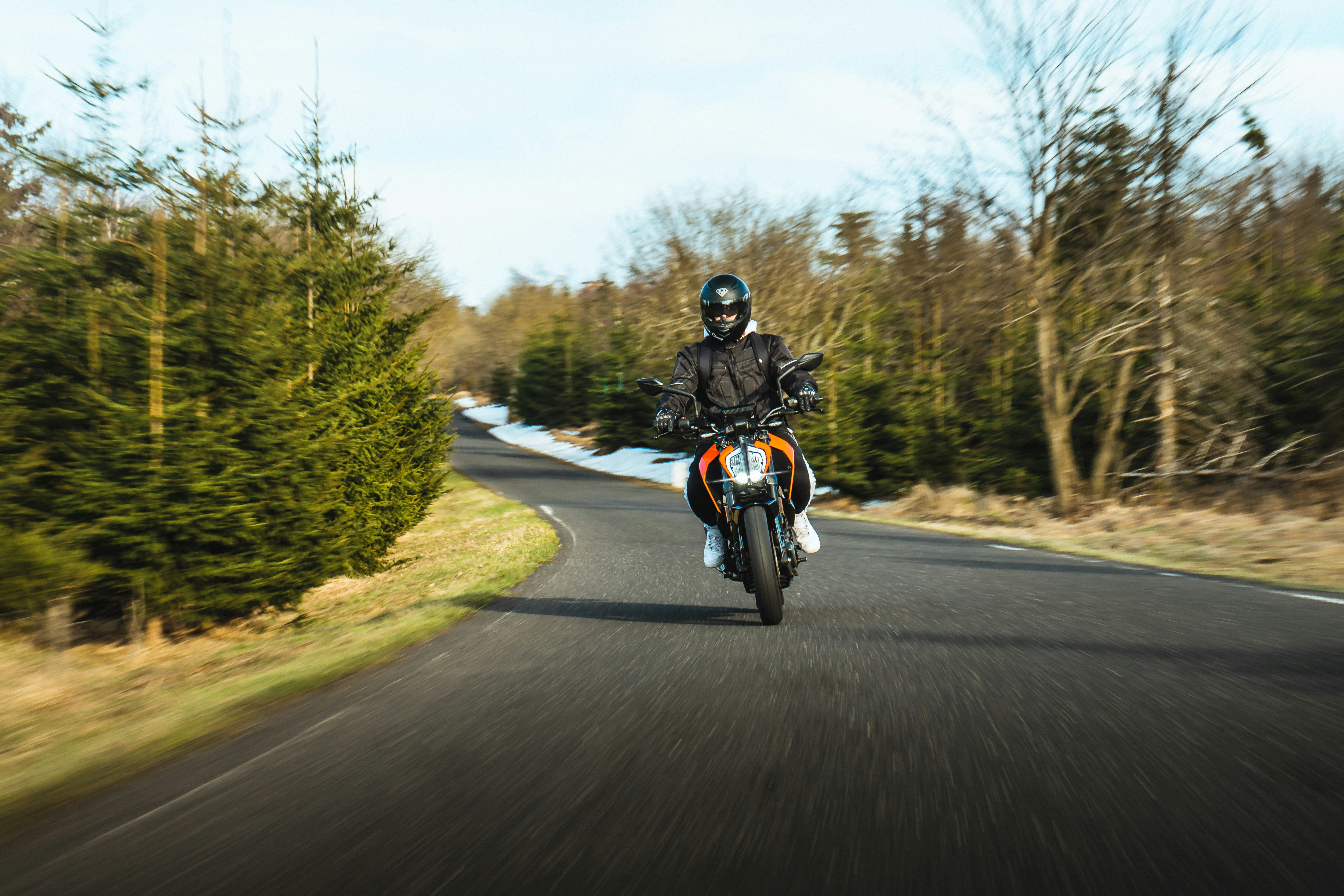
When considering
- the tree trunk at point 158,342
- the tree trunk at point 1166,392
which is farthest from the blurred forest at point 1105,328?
the tree trunk at point 158,342

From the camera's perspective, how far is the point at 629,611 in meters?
7.01

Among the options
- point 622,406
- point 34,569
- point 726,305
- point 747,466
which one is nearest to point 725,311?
point 726,305

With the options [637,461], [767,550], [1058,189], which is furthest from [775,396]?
[637,461]

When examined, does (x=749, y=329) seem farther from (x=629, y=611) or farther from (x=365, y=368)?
(x=365, y=368)

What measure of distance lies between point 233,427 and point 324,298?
4.86 m

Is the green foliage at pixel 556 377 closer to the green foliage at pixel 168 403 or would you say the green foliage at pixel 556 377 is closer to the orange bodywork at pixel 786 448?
the green foliage at pixel 168 403

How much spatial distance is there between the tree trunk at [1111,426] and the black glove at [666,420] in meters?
15.7

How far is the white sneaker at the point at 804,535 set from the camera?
639 centimetres

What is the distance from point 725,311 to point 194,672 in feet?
15.7

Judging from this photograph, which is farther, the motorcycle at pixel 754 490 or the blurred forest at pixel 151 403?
the blurred forest at pixel 151 403

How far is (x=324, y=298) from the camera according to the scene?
12.6 meters

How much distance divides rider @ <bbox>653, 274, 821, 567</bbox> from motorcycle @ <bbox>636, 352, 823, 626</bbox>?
6 cm

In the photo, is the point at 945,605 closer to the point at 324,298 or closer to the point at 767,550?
the point at 767,550

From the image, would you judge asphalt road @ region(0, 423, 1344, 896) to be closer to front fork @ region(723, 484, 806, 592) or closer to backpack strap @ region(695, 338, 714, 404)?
front fork @ region(723, 484, 806, 592)
